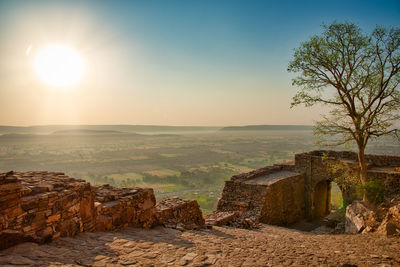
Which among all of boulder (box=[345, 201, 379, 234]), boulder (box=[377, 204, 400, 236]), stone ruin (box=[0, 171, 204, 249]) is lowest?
boulder (box=[345, 201, 379, 234])

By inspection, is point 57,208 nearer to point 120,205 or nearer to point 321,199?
point 120,205

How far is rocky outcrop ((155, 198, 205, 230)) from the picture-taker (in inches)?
330

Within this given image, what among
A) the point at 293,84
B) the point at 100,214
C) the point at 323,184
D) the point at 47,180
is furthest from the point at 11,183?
the point at 323,184

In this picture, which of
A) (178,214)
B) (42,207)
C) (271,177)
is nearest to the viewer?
(42,207)

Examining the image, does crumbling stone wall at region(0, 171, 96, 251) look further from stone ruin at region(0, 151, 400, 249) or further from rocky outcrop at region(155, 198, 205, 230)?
rocky outcrop at region(155, 198, 205, 230)

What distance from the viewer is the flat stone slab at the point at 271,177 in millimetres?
16219

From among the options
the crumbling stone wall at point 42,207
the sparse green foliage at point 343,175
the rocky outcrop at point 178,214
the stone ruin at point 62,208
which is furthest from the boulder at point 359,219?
the crumbling stone wall at point 42,207

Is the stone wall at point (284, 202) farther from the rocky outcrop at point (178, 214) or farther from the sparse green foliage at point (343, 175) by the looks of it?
the rocky outcrop at point (178, 214)

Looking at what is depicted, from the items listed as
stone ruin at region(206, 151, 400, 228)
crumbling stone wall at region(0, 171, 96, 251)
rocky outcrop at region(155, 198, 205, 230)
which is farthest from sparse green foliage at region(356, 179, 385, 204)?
crumbling stone wall at region(0, 171, 96, 251)

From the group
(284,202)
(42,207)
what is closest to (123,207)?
(42,207)

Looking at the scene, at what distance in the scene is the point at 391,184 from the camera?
1520 cm

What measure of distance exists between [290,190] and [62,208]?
52.6 feet

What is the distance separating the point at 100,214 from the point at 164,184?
146 feet

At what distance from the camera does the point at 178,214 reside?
9438mm
